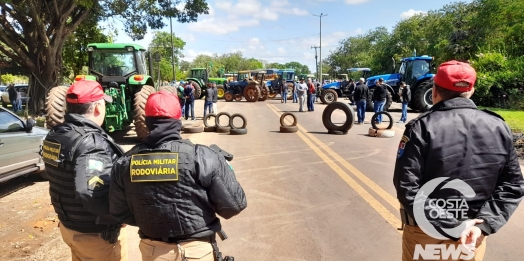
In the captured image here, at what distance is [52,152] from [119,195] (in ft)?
1.99

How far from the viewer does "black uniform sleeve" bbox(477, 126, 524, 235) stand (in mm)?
2111

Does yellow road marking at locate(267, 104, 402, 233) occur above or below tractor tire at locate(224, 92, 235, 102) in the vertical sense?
below

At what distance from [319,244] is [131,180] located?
2.64 metres

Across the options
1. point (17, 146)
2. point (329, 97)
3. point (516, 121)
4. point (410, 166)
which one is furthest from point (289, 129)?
point (329, 97)

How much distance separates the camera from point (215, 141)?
1105 centimetres

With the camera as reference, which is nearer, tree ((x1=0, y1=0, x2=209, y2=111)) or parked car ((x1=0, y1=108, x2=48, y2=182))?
parked car ((x1=0, y1=108, x2=48, y2=182))

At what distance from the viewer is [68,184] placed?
246cm

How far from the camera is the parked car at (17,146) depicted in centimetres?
604

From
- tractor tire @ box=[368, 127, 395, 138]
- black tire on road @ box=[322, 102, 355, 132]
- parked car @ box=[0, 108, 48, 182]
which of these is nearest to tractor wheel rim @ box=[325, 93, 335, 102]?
black tire on road @ box=[322, 102, 355, 132]

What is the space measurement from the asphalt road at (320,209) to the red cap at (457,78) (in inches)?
89.6

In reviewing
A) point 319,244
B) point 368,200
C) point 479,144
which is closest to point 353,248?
point 319,244

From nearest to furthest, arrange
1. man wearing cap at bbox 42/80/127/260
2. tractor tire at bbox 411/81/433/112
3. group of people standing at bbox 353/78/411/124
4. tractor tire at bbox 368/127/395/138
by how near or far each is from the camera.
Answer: man wearing cap at bbox 42/80/127/260 < tractor tire at bbox 368/127/395/138 < group of people standing at bbox 353/78/411/124 < tractor tire at bbox 411/81/433/112

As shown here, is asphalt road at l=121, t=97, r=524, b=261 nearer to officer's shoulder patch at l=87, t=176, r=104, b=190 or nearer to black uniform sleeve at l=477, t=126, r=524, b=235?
black uniform sleeve at l=477, t=126, r=524, b=235

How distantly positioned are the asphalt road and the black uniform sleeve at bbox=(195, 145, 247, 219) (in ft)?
6.14
